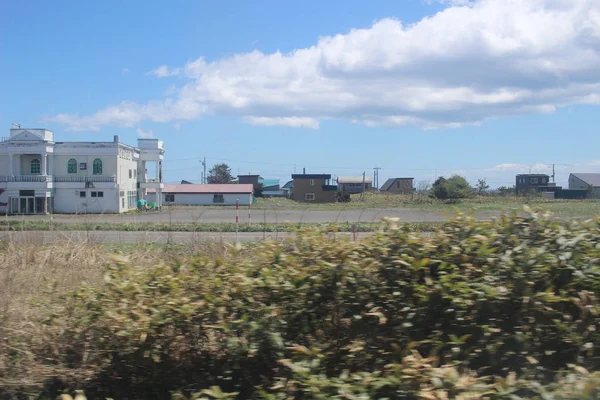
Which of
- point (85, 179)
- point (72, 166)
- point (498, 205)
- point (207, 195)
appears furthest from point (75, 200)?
point (498, 205)

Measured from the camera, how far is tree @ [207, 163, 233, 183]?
119000 mm

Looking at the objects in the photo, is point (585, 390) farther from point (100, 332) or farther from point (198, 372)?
point (100, 332)

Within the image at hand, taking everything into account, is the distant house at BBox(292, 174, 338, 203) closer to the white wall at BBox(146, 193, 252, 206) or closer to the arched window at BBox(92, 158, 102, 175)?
the white wall at BBox(146, 193, 252, 206)

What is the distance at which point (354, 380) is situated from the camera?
10.1ft

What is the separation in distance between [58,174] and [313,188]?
1371 inches

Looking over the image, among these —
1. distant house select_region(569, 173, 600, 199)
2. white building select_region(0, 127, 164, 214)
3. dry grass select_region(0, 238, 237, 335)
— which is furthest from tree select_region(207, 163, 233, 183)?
dry grass select_region(0, 238, 237, 335)

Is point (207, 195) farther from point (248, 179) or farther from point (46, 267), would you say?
point (46, 267)

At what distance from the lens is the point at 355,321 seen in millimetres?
3502

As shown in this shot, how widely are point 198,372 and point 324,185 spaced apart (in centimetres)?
7391

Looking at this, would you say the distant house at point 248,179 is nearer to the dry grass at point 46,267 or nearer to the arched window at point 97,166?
the arched window at point 97,166

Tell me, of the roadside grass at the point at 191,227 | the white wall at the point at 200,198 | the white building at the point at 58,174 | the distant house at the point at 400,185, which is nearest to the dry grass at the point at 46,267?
the roadside grass at the point at 191,227

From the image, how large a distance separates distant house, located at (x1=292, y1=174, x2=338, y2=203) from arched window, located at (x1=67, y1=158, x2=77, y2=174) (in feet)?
105

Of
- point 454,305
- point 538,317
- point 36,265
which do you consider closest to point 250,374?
Answer: point 454,305

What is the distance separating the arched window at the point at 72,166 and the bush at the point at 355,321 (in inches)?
2074
